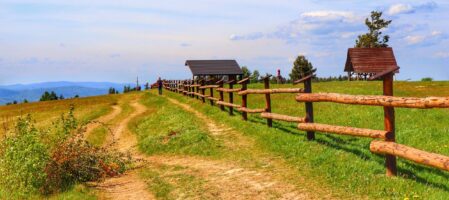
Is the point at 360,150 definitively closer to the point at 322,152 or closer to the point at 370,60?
the point at 322,152

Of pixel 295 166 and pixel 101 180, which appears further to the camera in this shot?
pixel 101 180

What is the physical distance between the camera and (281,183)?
30.2 ft

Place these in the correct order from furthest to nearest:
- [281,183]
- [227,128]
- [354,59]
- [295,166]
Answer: [354,59] < [227,128] < [295,166] < [281,183]

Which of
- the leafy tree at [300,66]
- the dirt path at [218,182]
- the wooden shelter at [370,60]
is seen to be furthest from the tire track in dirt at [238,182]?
the leafy tree at [300,66]

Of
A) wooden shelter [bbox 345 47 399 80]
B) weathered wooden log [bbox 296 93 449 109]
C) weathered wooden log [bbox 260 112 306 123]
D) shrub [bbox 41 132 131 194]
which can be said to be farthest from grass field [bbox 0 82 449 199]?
wooden shelter [bbox 345 47 399 80]

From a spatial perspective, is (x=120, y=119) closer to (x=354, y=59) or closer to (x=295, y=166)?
(x=295, y=166)

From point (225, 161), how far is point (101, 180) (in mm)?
3311

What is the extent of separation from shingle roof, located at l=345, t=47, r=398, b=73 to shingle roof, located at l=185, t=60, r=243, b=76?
52.1 feet

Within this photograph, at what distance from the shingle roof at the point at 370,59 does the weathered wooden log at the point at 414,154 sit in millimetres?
52111

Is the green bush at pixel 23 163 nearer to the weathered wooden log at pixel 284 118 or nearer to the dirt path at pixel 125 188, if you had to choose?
the dirt path at pixel 125 188

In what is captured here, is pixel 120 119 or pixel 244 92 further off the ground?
pixel 244 92

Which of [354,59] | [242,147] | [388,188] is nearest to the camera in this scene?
[388,188]

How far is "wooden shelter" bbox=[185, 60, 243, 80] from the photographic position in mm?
62719

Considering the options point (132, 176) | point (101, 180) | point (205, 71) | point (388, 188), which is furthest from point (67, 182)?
point (205, 71)
